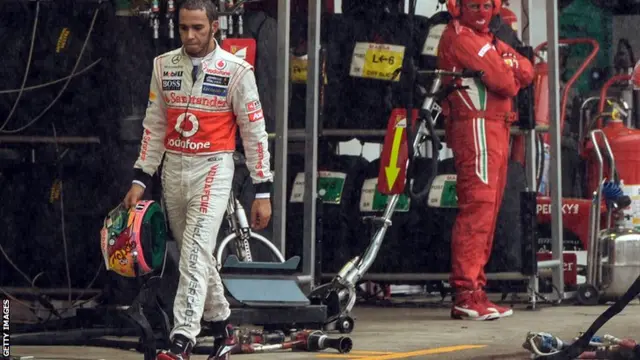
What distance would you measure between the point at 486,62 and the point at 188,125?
3.93m

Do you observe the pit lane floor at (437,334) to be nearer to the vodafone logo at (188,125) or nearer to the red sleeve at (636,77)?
the vodafone logo at (188,125)

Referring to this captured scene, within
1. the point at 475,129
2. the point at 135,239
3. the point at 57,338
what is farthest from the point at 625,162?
the point at 135,239

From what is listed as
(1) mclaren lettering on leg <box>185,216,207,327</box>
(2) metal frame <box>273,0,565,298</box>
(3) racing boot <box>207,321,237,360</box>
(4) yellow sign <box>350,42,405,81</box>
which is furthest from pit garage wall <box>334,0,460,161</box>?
(1) mclaren lettering on leg <box>185,216,207,327</box>

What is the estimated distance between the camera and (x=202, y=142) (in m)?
8.62

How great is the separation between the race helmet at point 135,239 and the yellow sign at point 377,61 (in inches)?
198

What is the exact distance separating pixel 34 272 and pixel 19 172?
742 mm

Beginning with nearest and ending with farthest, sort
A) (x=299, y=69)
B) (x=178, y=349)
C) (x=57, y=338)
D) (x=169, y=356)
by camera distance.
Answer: (x=169, y=356) < (x=178, y=349) < (x=57, y=338) < (x=299, y=69)

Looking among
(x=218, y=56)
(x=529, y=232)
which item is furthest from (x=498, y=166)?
(x=218, y=56)

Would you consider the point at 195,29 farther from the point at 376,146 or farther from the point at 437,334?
the point at 376,146

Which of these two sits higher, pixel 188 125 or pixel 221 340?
pixel 188 125

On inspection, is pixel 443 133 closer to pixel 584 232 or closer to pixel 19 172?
pixel 584 232

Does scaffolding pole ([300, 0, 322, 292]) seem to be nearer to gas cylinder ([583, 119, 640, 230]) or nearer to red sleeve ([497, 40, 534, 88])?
red sleeve ([497, 40, 534, 88])

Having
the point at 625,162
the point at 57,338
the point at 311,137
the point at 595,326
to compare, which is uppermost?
the point at 311,137

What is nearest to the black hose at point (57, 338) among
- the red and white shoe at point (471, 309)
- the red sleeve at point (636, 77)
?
the red and white shoe at point (471, 309)
